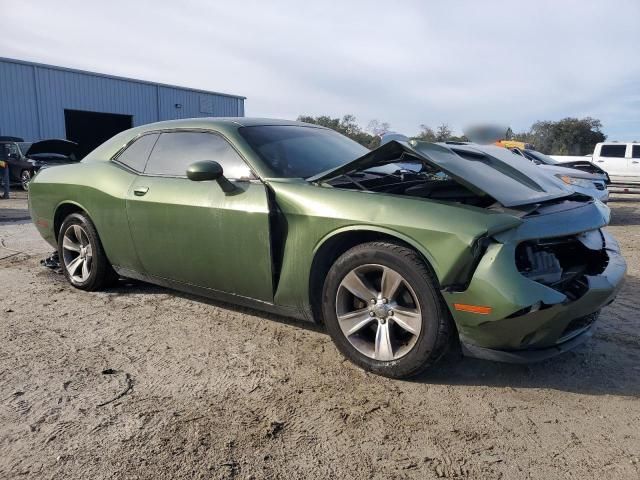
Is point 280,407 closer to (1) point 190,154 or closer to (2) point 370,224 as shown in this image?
(2) point 370,224

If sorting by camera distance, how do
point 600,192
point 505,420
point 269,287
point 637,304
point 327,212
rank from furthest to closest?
point 600,192 → point 637,304 → point 269,287 → point 327,212 → point 505,420

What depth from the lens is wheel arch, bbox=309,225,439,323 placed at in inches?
107

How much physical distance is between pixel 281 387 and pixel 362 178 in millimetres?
1520

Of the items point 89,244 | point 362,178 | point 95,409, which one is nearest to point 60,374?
point 95,409

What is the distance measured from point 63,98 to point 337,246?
2354 centimetres

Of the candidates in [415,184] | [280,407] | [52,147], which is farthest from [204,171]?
[52,147]

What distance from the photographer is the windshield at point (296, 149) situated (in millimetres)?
3494

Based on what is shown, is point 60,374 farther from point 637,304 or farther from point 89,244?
point 637,304

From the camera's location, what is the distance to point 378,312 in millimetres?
2863

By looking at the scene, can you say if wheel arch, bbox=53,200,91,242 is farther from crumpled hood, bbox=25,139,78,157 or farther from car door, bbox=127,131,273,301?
crumpled hood, bbox=25,139,78,157

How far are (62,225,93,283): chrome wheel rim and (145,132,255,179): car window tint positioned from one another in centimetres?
103

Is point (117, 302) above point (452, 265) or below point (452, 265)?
below

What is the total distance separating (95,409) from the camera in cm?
254

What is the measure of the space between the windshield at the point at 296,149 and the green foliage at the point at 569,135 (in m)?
33.0
